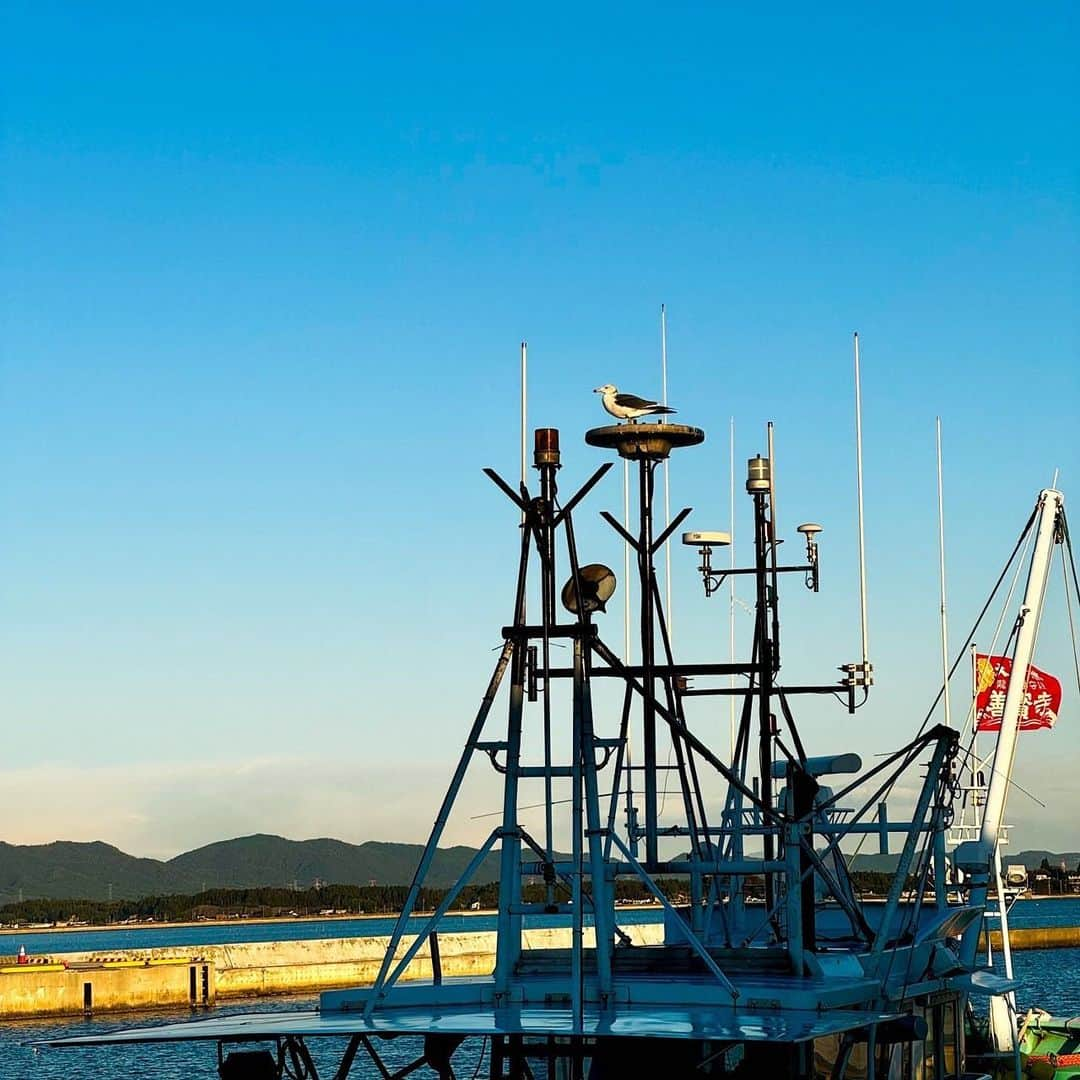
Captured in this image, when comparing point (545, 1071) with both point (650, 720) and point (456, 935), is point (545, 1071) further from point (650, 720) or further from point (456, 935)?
point (456, 935)

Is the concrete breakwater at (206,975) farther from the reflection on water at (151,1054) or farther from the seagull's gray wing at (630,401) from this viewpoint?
the seagull's gray wing at (630,401)

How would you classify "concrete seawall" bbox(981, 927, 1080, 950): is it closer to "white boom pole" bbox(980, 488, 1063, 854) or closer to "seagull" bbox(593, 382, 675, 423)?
"white boom pole" bbox(980, 488, 1063, 854)

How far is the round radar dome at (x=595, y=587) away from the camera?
22578 mm

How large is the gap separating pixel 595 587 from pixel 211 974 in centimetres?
8320

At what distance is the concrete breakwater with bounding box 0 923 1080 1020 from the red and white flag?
45.4 meters

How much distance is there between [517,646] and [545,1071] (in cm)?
507

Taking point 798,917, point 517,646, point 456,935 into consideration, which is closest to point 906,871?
point 798,917

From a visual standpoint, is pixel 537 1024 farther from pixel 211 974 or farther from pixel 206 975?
pixel 211 974

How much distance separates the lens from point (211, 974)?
329 ft

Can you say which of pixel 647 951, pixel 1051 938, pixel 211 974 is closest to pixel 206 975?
pixel 211 974

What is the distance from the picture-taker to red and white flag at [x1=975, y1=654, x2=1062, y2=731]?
4578 cm

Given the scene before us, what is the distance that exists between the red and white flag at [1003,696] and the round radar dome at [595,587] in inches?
986

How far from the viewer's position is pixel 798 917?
2108cm

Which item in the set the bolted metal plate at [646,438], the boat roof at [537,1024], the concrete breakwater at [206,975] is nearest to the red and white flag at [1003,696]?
the bolted metal plate at [646,438]
